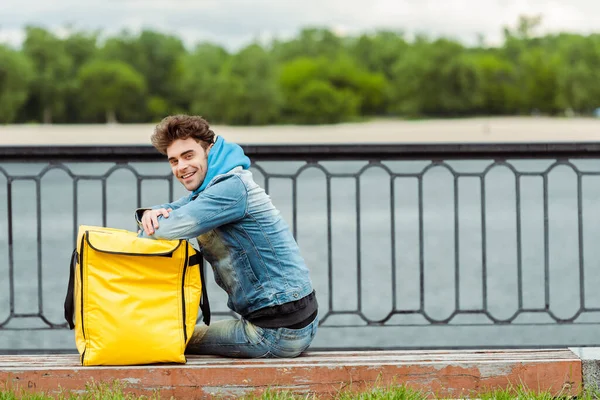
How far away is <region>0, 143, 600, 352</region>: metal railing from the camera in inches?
170

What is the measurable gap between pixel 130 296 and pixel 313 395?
0.68 m

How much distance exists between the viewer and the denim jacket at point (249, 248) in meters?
2.96

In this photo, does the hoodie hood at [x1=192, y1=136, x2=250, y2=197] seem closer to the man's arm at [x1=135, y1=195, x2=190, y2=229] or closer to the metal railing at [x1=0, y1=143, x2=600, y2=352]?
the man's arm at [x1=135, y1=195, x2=190, y2=229]

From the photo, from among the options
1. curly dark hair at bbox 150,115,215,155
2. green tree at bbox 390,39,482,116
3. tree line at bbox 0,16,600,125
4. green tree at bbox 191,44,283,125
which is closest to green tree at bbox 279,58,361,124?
tree line at bbox 0,16,600,125

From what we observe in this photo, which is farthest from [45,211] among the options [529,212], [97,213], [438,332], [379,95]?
[379,95]

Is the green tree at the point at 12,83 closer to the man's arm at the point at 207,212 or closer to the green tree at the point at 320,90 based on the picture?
the green tree at the point at 320,90

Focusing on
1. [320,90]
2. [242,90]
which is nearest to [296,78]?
[320,90]

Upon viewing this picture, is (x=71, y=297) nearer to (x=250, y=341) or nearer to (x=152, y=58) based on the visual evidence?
(x=250, y=341)

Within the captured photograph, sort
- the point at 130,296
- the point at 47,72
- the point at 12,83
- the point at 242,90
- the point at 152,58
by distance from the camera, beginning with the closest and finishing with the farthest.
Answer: the point at 130,296 < the point at 12,83 < the point at 47,72 < the point at 152,58 < the point at 242,90

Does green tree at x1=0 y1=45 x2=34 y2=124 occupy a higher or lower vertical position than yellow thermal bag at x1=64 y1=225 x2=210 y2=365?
higher

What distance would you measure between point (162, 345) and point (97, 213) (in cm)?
1778

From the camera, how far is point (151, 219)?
2926mm

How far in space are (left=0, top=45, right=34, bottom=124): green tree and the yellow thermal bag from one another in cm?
8745

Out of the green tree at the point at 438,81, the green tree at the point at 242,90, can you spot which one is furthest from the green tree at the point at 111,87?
the green tree at the point at 438,81
